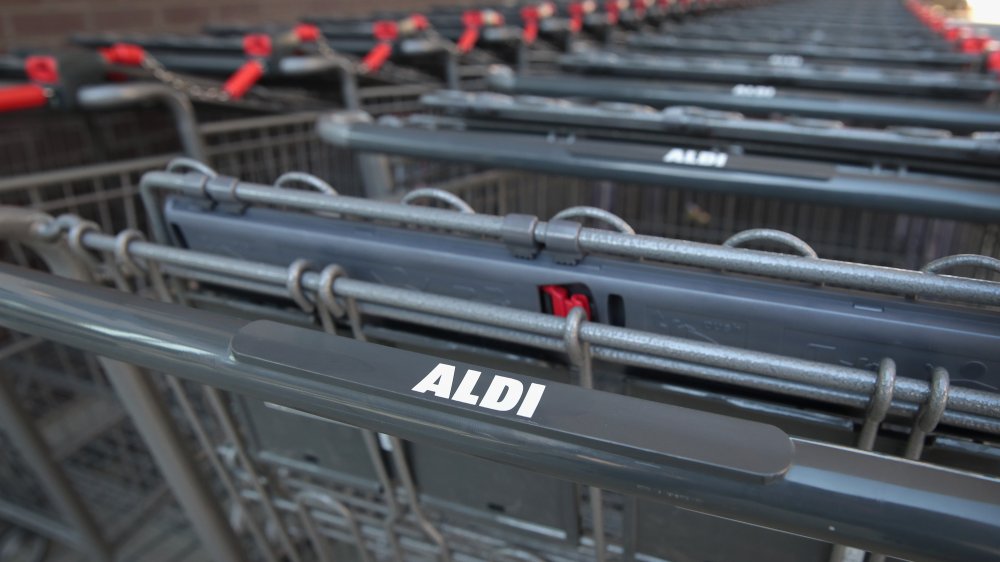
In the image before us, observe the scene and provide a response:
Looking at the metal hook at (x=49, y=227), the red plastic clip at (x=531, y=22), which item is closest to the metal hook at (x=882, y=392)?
the metal hook at (x=49, y=227)

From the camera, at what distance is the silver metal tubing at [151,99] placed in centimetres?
154

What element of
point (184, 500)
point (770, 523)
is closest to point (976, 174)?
point (770, 523)

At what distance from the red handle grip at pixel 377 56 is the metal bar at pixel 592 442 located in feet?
5.72

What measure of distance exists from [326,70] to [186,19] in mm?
1720

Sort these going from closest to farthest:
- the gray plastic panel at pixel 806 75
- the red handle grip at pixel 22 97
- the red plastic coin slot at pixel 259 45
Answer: the red handle grip at pixel 22 97, the gray plastic panel at pixel 806 75, the red plastic coin slot at pixel 259 45

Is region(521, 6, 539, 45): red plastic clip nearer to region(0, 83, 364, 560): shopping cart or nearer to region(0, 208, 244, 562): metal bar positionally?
region(0, 83, 364, 560): shopping cart

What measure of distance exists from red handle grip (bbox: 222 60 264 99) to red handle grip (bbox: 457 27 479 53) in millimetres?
787

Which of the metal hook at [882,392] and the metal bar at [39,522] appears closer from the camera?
the metal hook at [882,392]

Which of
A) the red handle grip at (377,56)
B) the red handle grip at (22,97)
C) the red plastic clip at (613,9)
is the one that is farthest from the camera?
the red plastic clip at (613,9)

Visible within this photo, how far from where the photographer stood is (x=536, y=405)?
1.63 feet

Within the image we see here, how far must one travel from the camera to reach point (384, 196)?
151cm

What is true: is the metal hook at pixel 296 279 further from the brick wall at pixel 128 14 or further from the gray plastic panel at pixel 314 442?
the brick wall at pixel 128 14

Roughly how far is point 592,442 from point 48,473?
1154 millimetres

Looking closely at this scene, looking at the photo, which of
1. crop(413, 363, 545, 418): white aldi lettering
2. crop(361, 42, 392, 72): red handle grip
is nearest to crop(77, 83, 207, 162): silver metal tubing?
crop(361, 42, 392, 72): red handle grip
